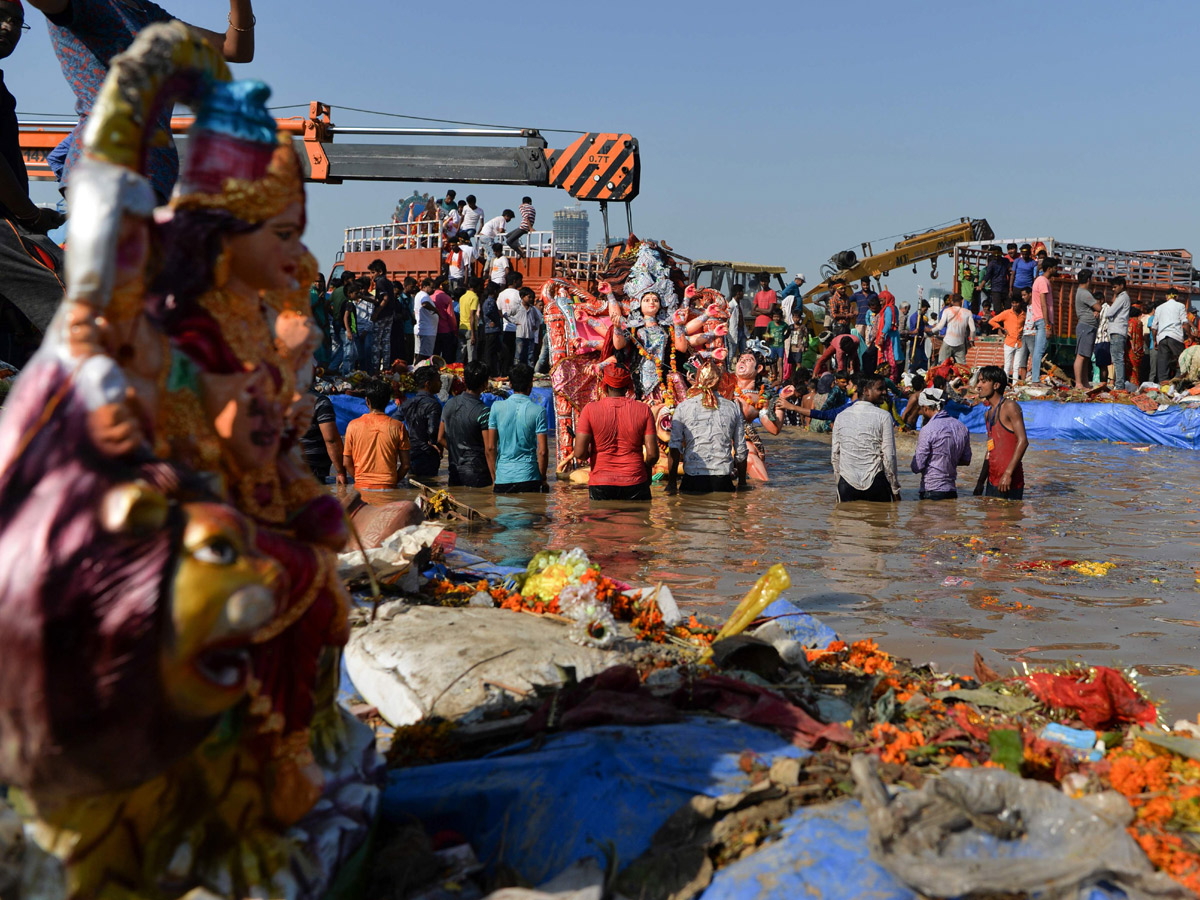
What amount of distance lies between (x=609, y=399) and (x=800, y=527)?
221cm

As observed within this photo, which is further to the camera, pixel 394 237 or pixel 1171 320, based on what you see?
pixel 394 237

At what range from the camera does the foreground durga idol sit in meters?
1.99

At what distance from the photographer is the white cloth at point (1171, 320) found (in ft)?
64.1

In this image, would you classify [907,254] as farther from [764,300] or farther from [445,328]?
[445,328]

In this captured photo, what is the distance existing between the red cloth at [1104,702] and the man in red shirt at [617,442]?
6.40 meters

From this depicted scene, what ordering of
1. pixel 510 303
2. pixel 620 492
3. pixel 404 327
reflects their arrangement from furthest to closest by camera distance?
pixel 404 327, pixel 510 303, pixel 620 492

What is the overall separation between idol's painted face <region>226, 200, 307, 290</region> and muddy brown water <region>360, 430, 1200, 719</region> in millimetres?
3916

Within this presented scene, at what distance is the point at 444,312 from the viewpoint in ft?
56.5

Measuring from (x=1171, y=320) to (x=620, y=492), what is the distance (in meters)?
14.5

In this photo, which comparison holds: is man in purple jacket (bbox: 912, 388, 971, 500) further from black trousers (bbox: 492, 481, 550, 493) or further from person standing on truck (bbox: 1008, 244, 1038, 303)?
person standing on truck (bbox: 1008, 244, 1038, 303)

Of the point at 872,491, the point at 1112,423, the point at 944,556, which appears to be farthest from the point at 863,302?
the point at 944,556

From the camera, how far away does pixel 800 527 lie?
9.41 m

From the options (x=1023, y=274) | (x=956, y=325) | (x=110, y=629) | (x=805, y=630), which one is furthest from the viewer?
(x=956, y=325)

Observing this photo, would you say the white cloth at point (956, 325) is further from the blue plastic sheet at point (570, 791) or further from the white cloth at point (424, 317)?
the blue plastic sheet at point (570, 791)
